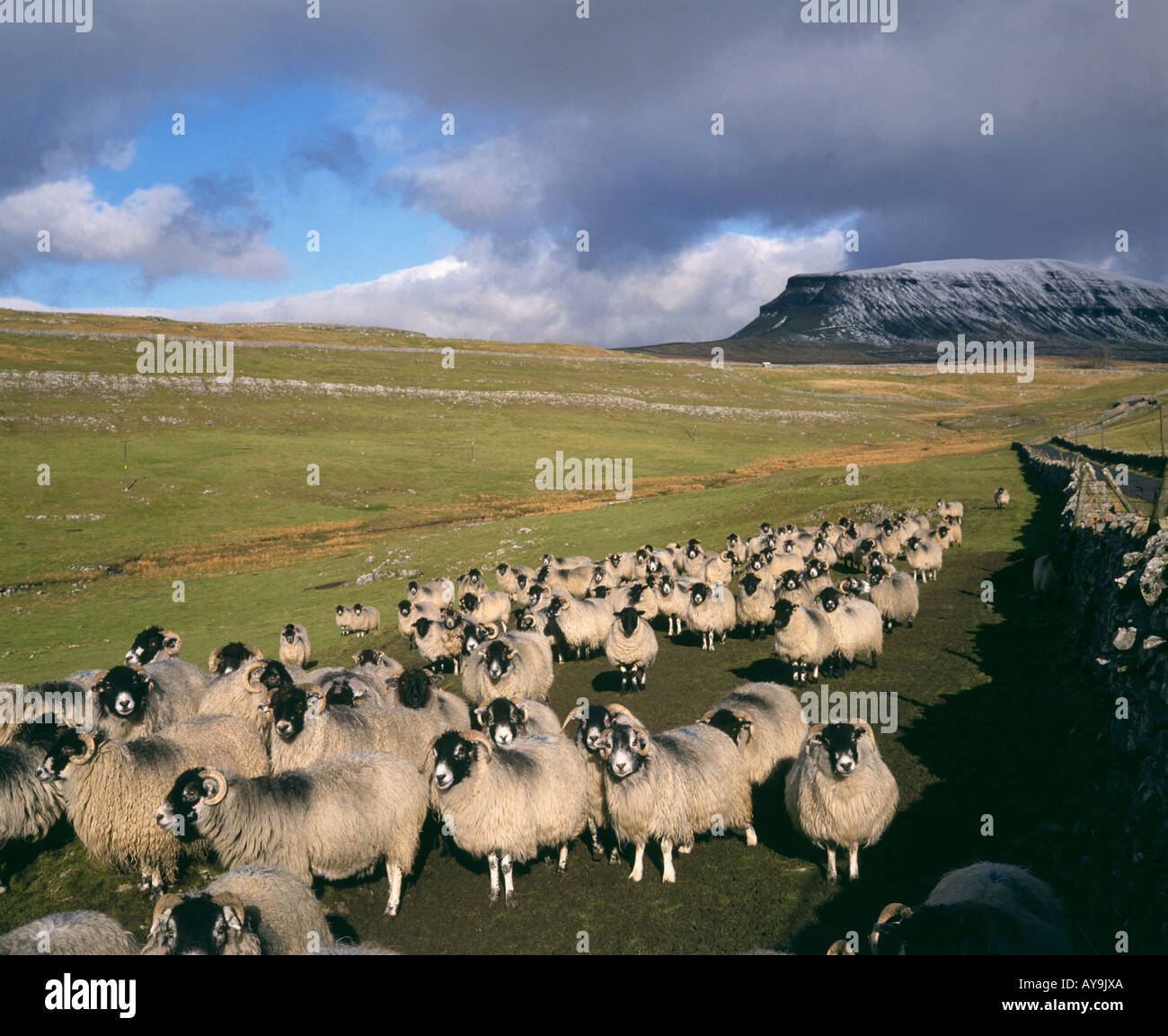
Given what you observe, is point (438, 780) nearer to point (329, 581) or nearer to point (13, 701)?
point (13, 701)

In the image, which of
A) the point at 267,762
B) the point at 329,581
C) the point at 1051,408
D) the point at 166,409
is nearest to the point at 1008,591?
the point at 267,762

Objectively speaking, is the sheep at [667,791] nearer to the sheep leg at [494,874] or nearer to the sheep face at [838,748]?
the sheep face at [838,748]

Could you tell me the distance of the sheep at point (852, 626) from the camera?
52.2ft

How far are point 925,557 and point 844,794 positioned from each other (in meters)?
17.9

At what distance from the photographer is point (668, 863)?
28.9ft

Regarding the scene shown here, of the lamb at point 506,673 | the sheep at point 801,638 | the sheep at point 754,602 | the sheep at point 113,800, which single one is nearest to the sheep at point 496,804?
the sheep at point 113,800

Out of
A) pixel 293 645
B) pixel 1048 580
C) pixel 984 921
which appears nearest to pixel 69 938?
pixel 984 921

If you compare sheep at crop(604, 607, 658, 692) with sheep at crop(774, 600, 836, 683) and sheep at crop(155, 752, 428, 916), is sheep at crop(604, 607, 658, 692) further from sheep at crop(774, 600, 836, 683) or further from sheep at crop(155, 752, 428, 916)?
sheep at crop(155, 752, 428, 916)

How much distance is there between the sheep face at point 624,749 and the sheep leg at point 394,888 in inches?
115

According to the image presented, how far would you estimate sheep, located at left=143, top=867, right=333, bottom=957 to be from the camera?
18.2 ft

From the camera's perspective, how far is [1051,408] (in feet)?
359

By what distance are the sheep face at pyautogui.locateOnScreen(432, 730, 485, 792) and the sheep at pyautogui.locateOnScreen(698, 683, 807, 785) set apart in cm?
366

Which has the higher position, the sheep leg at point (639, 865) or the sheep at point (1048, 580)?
the sheep at point (1048, 580)

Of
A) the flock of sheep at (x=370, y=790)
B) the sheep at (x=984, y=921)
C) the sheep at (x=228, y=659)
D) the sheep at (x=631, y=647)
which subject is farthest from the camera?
the sheep at (x=631, y=647)
